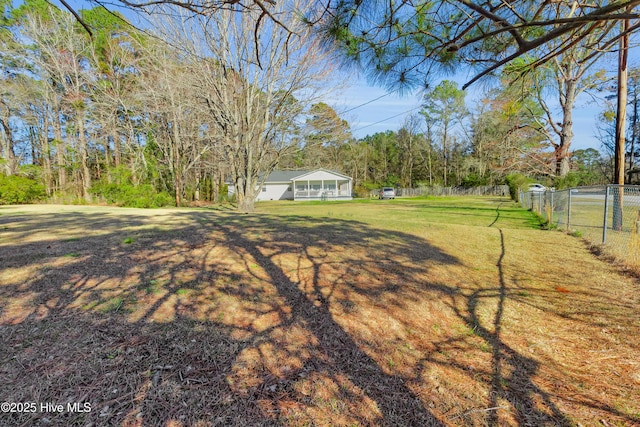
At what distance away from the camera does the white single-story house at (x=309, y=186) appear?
108 feet

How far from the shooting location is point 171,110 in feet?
50.6

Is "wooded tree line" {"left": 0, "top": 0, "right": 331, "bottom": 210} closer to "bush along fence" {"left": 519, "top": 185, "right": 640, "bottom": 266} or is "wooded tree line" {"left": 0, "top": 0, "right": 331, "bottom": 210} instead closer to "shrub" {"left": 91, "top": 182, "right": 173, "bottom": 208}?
"shrub" {"left": 91, "top": 182, "right": 173, "bottom": 208}

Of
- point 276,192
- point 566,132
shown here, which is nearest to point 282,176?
point 276,192

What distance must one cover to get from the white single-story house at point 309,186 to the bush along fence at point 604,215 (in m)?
24.5

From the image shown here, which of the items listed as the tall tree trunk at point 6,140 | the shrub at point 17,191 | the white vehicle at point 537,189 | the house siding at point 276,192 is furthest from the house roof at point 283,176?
the shrub at point 17,191

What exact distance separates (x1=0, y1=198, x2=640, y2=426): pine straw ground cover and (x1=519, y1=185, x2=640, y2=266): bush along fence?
1.02 m

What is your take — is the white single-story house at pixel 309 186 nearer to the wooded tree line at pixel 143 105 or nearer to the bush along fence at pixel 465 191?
the bush along fence at pixel 465 191

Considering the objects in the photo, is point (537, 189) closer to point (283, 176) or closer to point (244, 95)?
point (244, 95)

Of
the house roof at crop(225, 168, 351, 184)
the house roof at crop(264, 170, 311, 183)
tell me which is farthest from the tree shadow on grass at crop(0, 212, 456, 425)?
the house roof at crop(264, 170, 311, 183)

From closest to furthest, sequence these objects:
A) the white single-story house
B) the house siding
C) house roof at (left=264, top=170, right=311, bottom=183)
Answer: the white single-story house
the house siding
house roof at (left=264, top=170, right=311, bottom=183)

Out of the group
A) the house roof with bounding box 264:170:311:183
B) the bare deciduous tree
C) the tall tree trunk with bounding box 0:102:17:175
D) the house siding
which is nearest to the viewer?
Answer: the bare deciduous tree

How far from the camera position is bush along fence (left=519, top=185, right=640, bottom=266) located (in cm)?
465

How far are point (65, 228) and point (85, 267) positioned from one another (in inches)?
129

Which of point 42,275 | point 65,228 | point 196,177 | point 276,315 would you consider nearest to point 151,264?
point 42,275
